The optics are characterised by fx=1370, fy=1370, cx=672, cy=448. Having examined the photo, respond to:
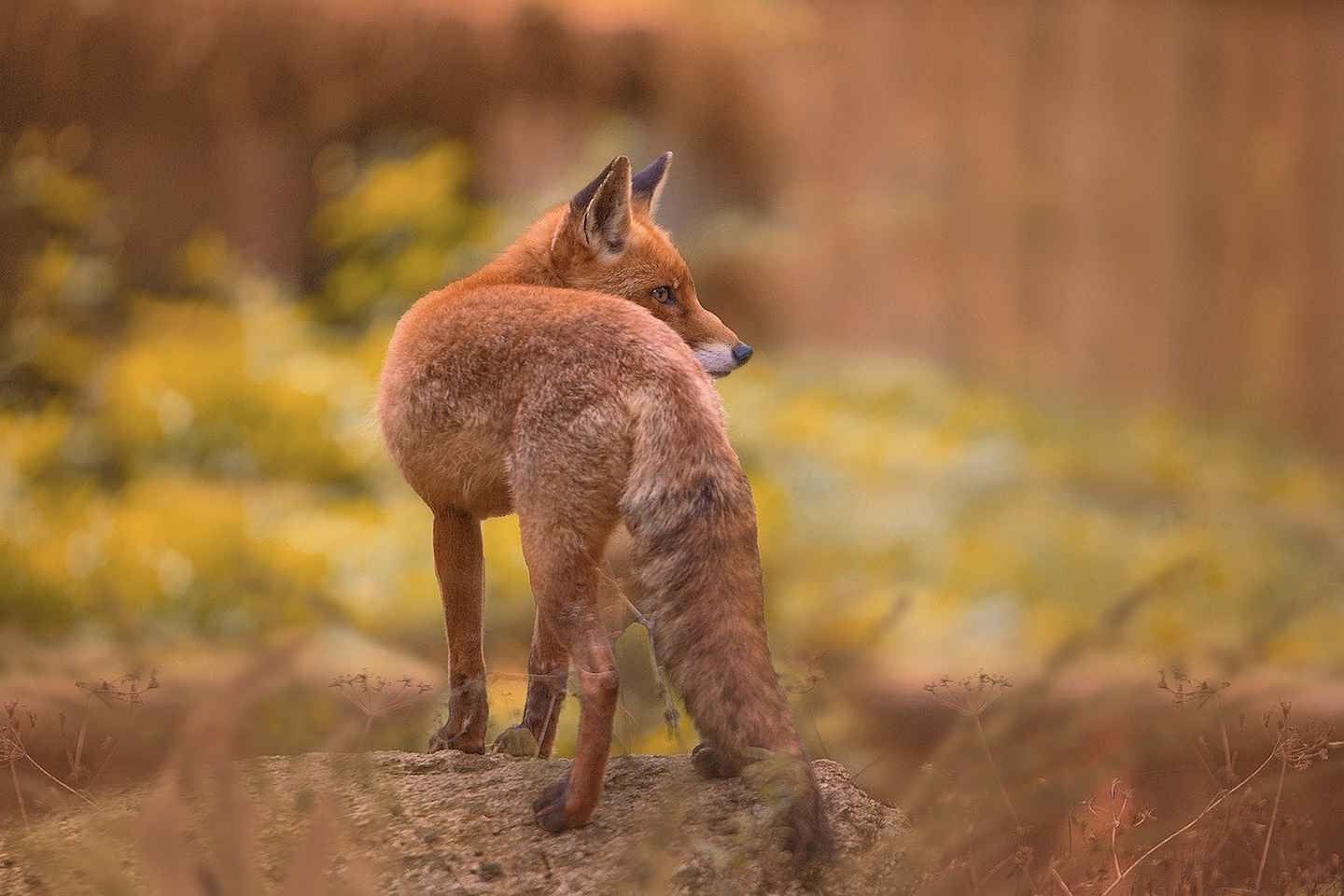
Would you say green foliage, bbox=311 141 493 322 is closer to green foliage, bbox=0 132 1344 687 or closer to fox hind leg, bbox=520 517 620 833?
green foliage, bbox=0 132 1344 687

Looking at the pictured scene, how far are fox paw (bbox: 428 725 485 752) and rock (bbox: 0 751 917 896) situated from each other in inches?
4.6

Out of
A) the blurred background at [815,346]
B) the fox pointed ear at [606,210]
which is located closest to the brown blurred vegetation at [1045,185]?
the blurred background at [815,346]

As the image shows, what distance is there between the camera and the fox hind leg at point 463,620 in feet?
12.9

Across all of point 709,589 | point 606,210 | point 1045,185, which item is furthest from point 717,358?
point 1045,185

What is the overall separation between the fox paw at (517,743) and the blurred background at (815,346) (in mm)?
241

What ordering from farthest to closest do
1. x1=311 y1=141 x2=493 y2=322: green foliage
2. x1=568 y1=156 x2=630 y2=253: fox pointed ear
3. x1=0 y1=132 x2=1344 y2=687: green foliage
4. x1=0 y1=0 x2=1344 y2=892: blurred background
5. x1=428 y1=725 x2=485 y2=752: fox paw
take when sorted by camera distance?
x1=311 y1=141 x2=493 y2=322: green foliage < x1=0 y1=132 x2=1344 y2=687: green foliage < x1=0 y1=0 x2=1344 y2=892: blurred background < x1=568 y1=156 x2=630 y2=253: fox pointed ear < x1=428 y1=725 x2=485 y2=752: fox paw

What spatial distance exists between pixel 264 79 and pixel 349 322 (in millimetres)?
2050

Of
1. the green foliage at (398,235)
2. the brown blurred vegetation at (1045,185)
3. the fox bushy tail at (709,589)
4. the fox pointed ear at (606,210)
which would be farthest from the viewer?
the brown blurred vegetation at (1045,185)

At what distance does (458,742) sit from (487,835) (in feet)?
1.90

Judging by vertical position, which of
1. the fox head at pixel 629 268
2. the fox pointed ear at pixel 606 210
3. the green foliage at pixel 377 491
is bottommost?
the green foliage at pixel 377 491

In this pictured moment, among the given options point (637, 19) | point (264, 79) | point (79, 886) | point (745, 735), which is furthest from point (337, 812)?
point (637, 19)

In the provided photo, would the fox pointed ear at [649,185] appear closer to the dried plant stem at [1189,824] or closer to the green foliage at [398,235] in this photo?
the dried plant stem at [1189,824]

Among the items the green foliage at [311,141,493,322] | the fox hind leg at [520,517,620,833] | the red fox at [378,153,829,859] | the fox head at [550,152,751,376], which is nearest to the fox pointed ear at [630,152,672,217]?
the fox head at [550,152,751,376]

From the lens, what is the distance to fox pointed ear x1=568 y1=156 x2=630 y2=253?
428cm
